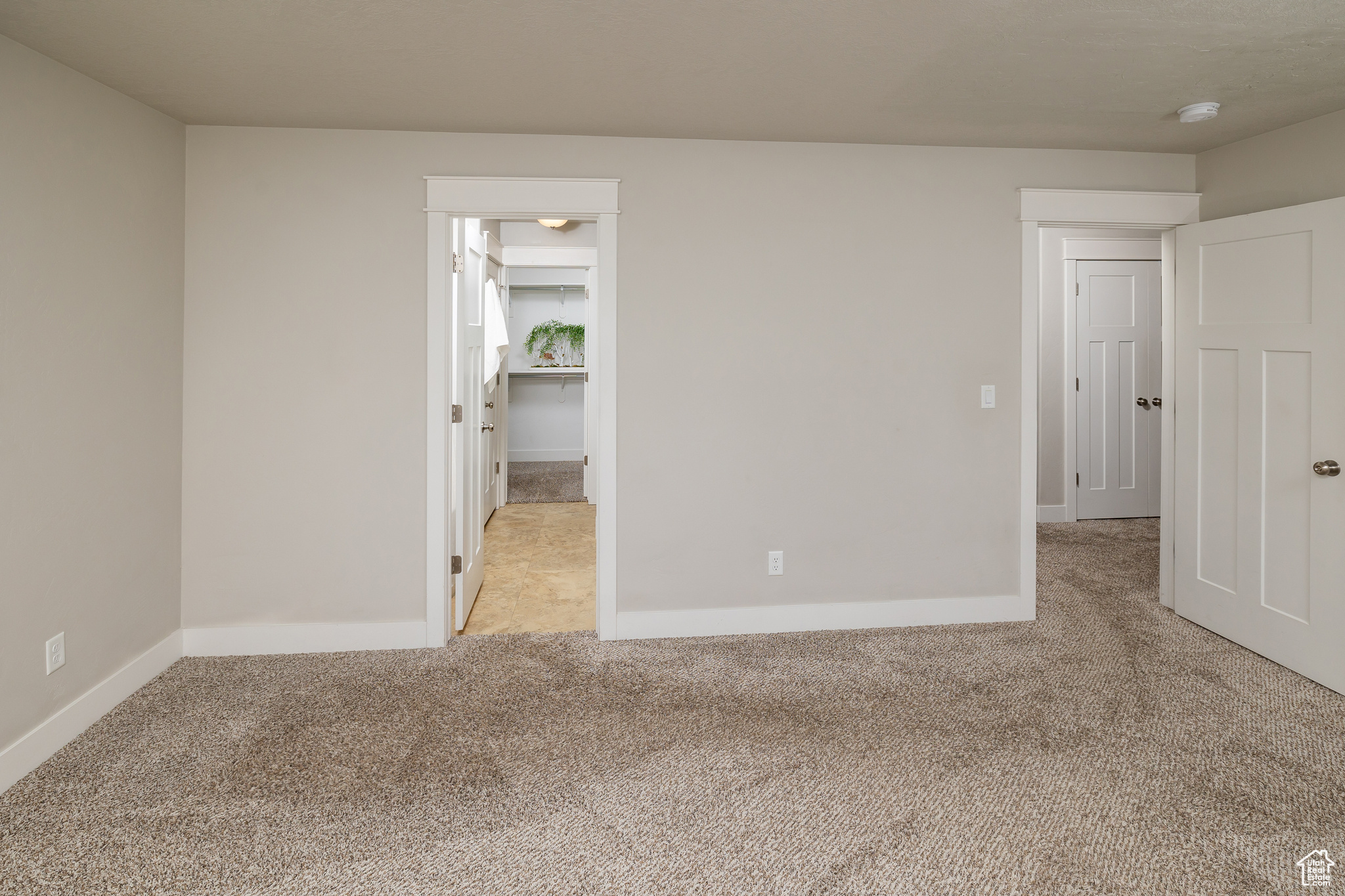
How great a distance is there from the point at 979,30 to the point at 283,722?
311 cm

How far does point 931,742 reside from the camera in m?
2.54

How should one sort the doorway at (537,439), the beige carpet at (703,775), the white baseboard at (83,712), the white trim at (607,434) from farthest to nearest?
the doorway at (537,439) < the white trim at (607,434) < the white baseboard at (83,712) < the beige carpet at (703,775)

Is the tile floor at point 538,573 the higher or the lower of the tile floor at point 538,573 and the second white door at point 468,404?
the lower

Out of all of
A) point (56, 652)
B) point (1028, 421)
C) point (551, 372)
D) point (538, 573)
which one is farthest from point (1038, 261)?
point (551, 372)

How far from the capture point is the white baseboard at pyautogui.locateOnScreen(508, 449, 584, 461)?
891 centimetres

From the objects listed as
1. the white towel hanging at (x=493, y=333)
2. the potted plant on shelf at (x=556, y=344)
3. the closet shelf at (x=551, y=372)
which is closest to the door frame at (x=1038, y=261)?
the white towel hanging at (x=493, y=333)

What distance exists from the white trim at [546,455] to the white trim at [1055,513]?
4.83 meters

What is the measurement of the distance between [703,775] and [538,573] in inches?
102

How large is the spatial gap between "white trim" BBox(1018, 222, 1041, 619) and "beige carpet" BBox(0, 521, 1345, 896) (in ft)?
1.31

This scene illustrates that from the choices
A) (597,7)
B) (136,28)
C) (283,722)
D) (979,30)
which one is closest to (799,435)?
(979,30)

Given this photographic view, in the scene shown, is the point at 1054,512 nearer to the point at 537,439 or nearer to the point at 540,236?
the point at 540,236

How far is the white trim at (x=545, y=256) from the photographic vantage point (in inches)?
255

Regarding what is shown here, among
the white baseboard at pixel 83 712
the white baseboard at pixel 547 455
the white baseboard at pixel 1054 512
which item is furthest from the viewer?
the white baseboard at pixel 547 455

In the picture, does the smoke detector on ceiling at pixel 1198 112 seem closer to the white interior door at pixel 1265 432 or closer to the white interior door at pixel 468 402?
the white interior door at pixel 1265 432
